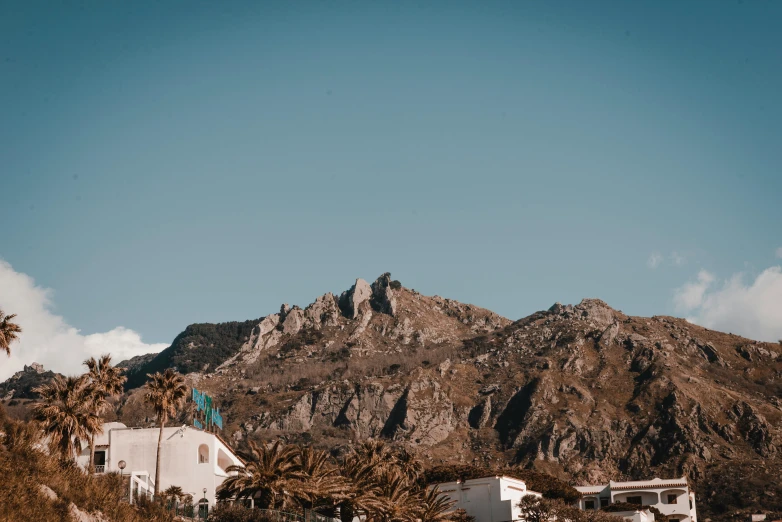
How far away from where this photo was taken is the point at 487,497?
9562 cm

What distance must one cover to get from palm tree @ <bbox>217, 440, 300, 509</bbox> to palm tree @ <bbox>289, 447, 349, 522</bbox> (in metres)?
0.78

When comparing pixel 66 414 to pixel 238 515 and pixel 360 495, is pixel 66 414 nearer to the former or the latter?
pixel 238 515

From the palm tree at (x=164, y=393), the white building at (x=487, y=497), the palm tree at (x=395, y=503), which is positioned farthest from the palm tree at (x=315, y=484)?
the white building at (x=487, y=497)

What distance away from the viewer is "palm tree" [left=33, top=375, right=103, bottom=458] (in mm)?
62156

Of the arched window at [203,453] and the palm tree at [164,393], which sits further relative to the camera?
the arched window at [203,453]

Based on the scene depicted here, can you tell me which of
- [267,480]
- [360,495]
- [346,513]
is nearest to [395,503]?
[360,495]

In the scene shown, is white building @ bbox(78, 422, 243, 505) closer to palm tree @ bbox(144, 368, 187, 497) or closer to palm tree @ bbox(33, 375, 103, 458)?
palm tree @ bbox(144, 368, 187, 497)

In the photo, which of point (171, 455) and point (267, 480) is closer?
point (267, 480)

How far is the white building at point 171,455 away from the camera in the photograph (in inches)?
3223

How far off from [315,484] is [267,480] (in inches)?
162

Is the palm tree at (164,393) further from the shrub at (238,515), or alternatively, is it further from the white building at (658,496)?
the white building at (658,496)

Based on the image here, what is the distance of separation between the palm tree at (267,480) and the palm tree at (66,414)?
11771 mm

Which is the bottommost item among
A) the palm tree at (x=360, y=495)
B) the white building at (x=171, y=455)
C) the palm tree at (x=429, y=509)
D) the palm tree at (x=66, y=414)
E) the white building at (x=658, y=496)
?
the white building at (x=658, y=496)

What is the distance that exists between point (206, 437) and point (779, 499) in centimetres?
11233
